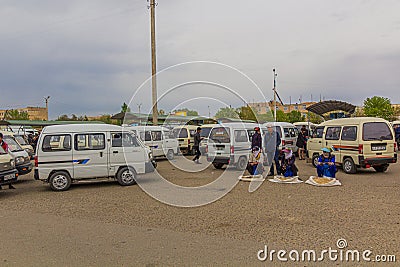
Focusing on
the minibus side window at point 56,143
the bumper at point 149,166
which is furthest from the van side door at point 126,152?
the minibus side window at point 56,143

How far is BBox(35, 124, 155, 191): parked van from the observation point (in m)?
11.2

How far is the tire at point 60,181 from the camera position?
1121cm

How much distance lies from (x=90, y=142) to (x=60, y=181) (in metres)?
1.44

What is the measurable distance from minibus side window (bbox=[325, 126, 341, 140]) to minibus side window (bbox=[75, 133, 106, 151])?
863cm

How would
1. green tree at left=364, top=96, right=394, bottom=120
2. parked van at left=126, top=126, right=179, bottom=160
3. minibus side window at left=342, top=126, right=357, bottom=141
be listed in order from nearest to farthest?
minibus side window at left=342, top=126, right=357, bottom=141, parked van at left=126, top=126, right=179, bottom=160, green tree at left=364, top=96, right=394, bottom=120

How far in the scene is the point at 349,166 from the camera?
45.0 ft

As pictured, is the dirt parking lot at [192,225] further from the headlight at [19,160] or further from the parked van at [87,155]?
the headlight at [19,160]

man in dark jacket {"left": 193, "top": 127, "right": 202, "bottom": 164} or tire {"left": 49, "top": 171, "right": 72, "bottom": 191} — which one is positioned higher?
man in dark jacket {"left": 193, "top": 127, "right": 202, "bottom": 164}

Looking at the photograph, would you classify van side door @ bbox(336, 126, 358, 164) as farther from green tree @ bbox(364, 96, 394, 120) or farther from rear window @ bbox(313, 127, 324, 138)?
green tree @ bbox(364, 96, 394, 120)

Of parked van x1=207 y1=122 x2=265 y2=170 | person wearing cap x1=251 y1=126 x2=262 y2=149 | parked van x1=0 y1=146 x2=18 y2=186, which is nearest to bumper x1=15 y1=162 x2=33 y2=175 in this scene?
parked van x1=0 y1=146 x2=18 y2=186

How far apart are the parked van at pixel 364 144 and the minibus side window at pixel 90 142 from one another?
8593mm

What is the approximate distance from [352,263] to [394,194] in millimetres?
5478

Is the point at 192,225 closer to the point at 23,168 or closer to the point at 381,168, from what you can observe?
the point at 23,168

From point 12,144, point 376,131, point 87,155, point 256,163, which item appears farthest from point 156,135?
point 376,131
